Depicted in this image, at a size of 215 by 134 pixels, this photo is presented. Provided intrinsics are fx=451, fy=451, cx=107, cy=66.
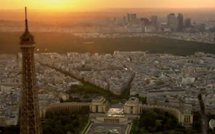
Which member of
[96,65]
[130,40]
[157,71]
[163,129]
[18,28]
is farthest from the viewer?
[130,40]

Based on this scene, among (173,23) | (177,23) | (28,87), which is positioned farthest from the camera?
(173,23)

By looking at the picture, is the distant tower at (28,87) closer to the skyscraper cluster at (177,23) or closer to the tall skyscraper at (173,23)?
the skyscraper cluster at (177,23)

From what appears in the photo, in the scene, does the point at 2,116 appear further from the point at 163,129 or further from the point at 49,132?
the point at 163,129

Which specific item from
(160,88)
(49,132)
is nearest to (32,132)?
(49,132)

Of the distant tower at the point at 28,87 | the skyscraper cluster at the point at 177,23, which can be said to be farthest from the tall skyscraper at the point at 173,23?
the distant tower at the point at 28,87

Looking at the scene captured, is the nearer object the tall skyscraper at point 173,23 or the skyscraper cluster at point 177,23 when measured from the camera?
the skyscraper cluster at point 177,23

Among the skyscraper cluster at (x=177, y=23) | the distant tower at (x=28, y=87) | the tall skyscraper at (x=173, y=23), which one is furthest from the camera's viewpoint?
the tall skyscraper at (x=173, y=23)

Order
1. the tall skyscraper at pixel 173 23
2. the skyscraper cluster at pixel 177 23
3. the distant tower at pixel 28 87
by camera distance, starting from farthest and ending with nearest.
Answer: the tall skyscraper at pixel 173 23 < the skyscraper cluster at pixel 177 23 < the distant tower at pixel 28 87

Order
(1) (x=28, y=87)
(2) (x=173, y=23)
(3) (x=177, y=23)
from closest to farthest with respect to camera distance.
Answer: (1) (x=28, y=87), (3) (x=177, y=23), (2) (x=173, y=23)

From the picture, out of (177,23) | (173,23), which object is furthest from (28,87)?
(173,23)

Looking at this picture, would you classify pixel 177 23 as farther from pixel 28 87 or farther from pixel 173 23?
pixel 28 87

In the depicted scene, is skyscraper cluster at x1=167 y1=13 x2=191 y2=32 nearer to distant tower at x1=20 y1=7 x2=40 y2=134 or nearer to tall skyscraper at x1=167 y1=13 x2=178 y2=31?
tall skyscraper at x1=167 y1=13 x2=178 y2=31
